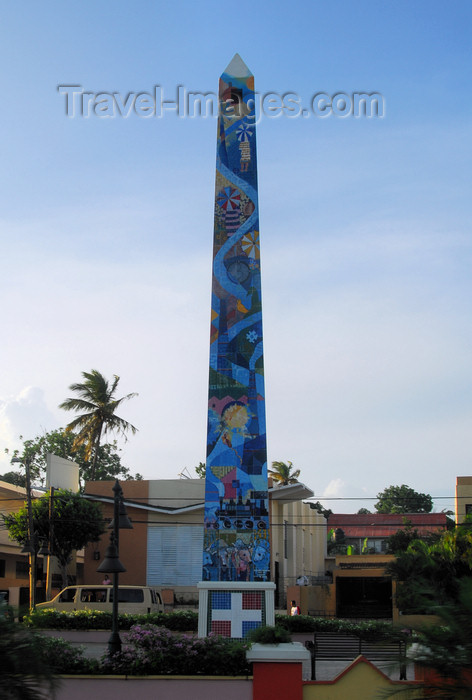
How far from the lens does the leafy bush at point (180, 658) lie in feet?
39.9

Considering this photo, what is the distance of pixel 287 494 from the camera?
3872 centimetres

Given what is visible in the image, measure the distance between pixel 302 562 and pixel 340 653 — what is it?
93.5ft

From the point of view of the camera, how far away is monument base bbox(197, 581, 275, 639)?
17.4 m

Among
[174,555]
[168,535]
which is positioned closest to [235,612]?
[174,555]

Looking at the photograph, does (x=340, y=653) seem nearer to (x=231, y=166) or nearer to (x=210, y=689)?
(x=210, y=689)

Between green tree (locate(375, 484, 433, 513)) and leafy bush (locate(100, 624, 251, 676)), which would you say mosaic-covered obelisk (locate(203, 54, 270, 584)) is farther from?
green tree (locate(375, 484, 433, 513))

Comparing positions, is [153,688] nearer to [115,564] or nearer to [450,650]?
[115,564]

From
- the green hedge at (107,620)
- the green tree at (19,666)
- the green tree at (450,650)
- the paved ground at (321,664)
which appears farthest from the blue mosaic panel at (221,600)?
the green tree at (19,666)

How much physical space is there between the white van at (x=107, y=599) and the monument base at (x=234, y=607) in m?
10.9

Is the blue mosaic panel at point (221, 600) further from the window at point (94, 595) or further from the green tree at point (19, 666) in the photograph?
the green tree at point (19, 666)

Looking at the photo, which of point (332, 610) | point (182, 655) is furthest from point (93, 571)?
point (182, 655)

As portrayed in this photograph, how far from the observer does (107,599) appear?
28.5 meters

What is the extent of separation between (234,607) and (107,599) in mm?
12068

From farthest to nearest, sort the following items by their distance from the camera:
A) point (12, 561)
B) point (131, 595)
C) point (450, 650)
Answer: point (12, 561)
point (131, 595)
point (450, 650)
